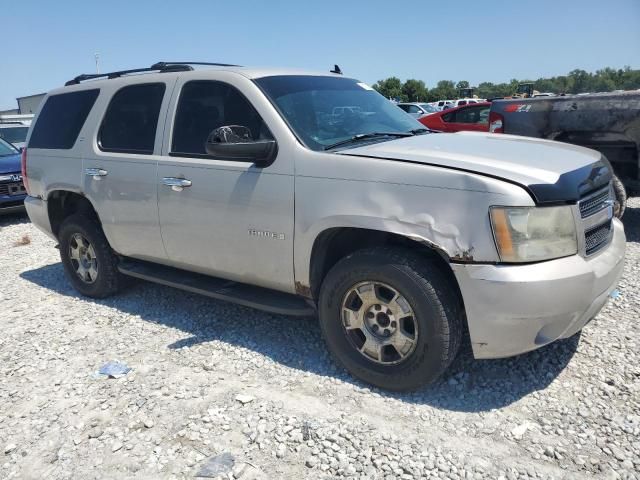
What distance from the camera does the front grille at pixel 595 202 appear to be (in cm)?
284

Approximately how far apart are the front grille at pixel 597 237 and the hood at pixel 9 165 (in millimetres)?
9347

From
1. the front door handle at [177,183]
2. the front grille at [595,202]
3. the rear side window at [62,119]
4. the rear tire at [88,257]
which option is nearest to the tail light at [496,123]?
the front grille at [595,202]

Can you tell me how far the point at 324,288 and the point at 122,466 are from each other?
147 cm

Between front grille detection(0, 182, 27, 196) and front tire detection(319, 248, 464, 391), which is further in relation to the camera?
front grille detection(0, 182, 27, 196)

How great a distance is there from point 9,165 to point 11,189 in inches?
17.2

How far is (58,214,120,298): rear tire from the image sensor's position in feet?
15.8

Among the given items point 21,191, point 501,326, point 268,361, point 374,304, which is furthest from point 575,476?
point 21,191

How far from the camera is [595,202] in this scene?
3.00 meters

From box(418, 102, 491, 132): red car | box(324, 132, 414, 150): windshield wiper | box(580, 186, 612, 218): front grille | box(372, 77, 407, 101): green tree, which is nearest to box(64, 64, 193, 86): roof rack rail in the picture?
box(324, 132, 414, 150): windshield wiper

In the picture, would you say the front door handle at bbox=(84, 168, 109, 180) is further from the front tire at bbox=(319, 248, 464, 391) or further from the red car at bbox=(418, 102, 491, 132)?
the red car at bbox=(418, 102, 491, 132)

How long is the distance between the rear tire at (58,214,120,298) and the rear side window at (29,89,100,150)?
74cm

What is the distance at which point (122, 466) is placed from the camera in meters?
2.68

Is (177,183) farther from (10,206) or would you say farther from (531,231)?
(10,206)

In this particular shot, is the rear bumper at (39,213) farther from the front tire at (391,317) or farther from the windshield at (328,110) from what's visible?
the front tire at (391,317)
